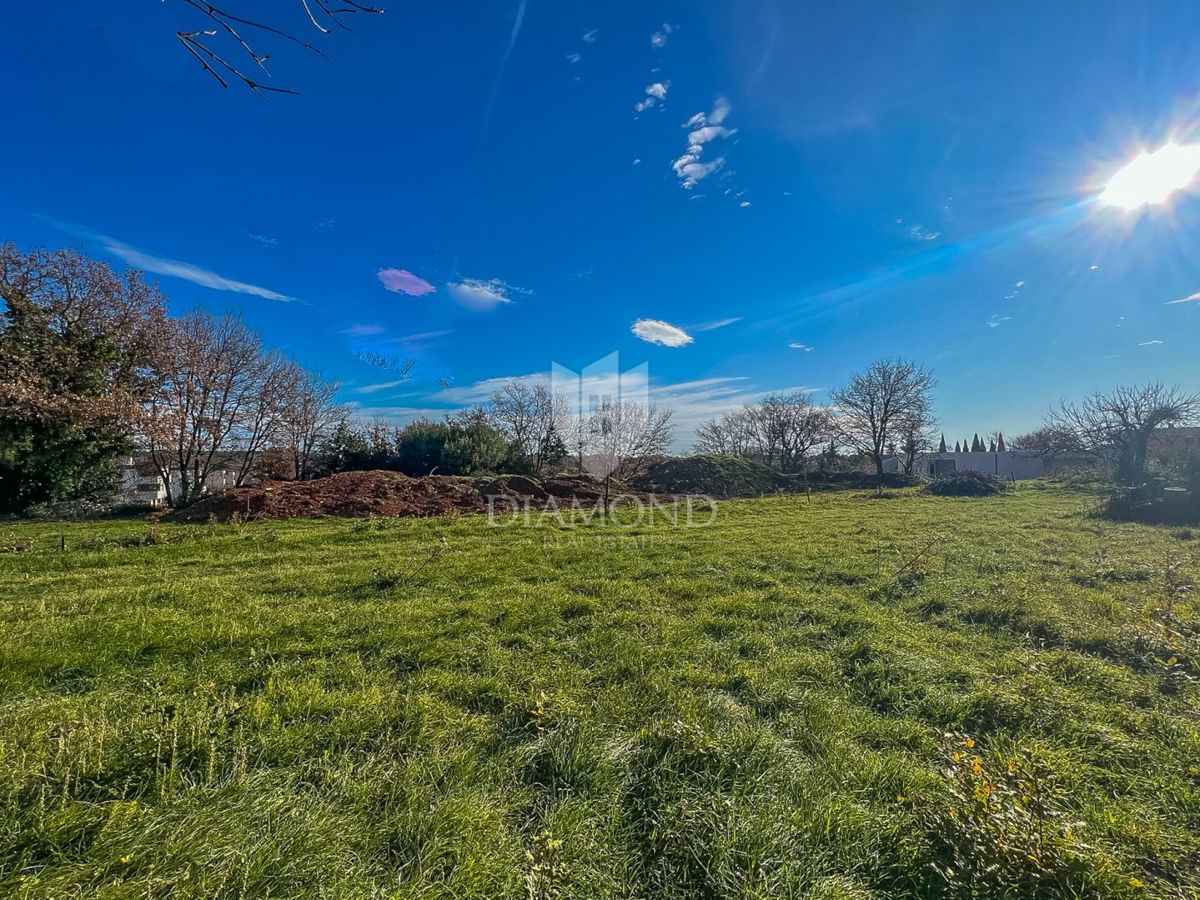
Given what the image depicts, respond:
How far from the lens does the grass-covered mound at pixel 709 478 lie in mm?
21645

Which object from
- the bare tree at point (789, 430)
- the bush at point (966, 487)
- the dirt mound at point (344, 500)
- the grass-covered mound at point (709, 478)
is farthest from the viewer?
the bare tree at point (789, 430)

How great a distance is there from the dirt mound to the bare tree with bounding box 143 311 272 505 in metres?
5.53

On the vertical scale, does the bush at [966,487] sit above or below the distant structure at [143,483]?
below

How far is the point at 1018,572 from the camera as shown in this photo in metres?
6.32

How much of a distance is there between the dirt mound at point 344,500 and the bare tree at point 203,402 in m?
5.53

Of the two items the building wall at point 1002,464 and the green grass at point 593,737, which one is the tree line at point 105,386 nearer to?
the green grass at point 593,737

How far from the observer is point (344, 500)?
41.3ft

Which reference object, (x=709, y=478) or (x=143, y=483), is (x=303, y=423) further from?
(x=709, y=478)

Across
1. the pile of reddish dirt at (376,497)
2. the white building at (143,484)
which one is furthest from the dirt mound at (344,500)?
the white building at (143,484)

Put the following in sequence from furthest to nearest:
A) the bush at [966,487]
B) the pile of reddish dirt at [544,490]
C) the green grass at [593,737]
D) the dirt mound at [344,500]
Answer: the bush at [966,487] < the pile of reddish dirt at [544,490] < the dirt mound at [344,500] < the green grass at [593,737]

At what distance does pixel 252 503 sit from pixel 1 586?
21.4 ft

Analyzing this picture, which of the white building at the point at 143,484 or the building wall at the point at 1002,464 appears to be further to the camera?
the building wall at the point at 1002,464

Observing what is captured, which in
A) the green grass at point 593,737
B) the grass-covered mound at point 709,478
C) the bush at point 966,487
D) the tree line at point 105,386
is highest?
the tree line at point 105,386

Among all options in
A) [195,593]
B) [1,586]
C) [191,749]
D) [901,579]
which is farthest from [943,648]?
[1,586]
